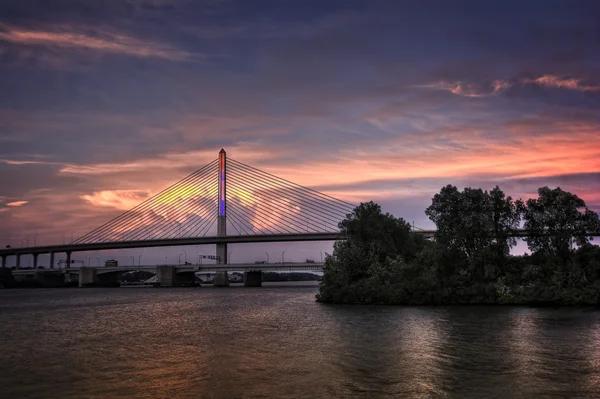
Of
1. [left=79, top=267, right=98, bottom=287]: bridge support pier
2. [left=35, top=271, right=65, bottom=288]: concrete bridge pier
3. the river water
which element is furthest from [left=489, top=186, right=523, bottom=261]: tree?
[left=35, top=271, right=65, bottom=288]: concrete bridge pier

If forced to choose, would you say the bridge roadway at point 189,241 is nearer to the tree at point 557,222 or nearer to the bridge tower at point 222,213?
the bridge tower at point 222,213

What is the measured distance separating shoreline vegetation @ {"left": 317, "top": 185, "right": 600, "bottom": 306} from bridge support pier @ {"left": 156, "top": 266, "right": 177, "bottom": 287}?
9787cm

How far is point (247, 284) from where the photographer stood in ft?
531

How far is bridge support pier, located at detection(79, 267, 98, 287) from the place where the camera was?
160000 millimetres

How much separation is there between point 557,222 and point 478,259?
→ 10800 millimetres

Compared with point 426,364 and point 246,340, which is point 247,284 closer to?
point 246,340

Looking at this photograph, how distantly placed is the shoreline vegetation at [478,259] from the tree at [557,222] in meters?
0.11

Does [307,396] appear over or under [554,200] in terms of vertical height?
under

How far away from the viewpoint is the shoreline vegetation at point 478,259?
5925cm

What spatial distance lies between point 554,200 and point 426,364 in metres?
45.9

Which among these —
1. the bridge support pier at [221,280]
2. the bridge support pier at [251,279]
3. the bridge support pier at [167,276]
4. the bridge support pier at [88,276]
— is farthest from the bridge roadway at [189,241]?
the bridge support pier at [251,279]

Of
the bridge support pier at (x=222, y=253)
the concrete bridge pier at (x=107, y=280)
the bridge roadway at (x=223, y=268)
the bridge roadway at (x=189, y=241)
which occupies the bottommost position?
the concrete bridge pier at (x=107, y=280)

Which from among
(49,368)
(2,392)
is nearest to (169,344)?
(49,368)

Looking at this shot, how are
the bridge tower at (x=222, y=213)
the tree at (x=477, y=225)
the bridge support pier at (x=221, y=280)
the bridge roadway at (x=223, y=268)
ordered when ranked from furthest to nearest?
the bridge support pier at (x=221, y=280) → the bridge tower at (x=222, y=213) → the bridge roadway at (x=223, y=268) → the tree at (x=477, y=225)
